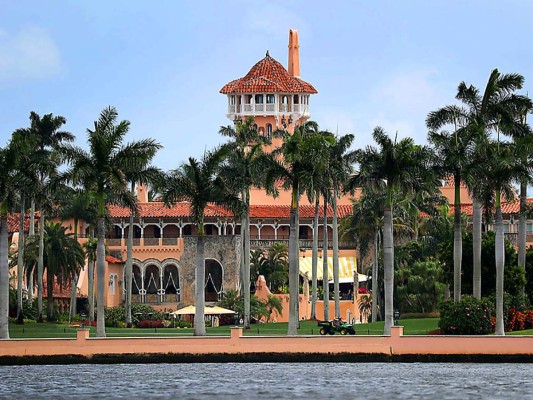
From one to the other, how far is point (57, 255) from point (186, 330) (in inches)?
480

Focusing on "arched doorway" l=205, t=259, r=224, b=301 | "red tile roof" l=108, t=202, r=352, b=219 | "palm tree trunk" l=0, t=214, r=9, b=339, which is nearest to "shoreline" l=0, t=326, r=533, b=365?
"palm tree trunk" l=0, t=214, r=9, b=339

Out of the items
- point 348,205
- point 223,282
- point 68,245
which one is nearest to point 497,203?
point 68,245

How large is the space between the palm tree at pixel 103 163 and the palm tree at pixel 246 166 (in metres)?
6.98

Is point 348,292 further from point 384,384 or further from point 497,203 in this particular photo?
point 384,384

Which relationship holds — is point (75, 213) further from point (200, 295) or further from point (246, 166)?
point (200, 295)

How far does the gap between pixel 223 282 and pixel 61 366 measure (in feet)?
162

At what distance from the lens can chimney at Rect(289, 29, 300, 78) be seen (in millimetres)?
153125

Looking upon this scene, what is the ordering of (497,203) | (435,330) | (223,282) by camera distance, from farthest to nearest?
(223,282) < (435,330) < (497,203)

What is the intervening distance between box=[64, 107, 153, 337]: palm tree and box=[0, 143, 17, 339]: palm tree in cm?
284

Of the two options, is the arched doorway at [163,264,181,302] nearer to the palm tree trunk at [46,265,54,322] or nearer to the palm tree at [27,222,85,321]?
the palm tree at [27,222,85,321]

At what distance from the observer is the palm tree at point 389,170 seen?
8531 centimetres

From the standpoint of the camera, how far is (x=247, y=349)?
7931cm

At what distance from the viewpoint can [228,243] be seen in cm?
12862

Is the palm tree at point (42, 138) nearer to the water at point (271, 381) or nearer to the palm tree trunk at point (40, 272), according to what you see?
the palm tree trunk at point (40, 272)
